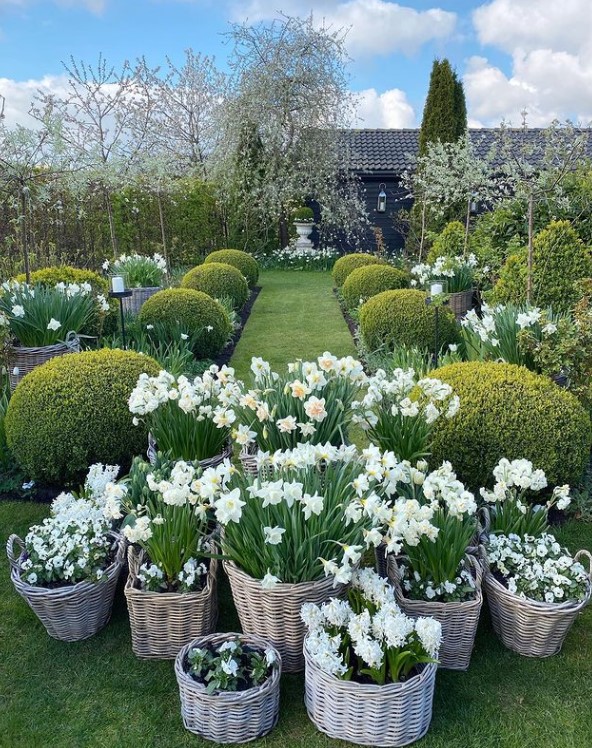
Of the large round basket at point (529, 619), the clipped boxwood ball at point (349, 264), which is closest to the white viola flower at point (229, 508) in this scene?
the large round basket at point (529, 619)

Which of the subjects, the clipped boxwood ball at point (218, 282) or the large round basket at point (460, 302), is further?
the clipped boxwood ball at point (218, 282)

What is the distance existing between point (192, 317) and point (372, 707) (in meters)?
5.36

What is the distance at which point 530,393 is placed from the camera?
373 centimetres

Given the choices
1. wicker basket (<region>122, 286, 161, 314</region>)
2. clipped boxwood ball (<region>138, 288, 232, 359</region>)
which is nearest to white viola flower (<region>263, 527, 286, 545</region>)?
clipped boxwood ball (<region>138, 288, 232, 359</region>)

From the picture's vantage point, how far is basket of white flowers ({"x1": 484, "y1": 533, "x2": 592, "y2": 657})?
2641 millimetres

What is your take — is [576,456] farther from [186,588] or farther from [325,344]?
[325,344]

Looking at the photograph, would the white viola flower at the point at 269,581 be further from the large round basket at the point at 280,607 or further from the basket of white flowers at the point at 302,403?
the basket of white flowers at the point at 302,403

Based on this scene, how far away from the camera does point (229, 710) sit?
2.24m

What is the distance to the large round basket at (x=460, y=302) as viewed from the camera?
28.3ft

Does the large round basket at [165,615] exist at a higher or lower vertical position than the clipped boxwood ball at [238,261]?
lower

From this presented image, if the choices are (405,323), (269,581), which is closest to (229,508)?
(269,581)

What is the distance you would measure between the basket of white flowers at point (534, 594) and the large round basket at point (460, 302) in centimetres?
608

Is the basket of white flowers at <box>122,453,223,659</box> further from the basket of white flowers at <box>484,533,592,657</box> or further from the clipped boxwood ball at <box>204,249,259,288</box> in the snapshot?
the clipped boxwood ball at <box>204,249,259,288</box>

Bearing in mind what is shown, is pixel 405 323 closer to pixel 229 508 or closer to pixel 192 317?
pixel 192 317
